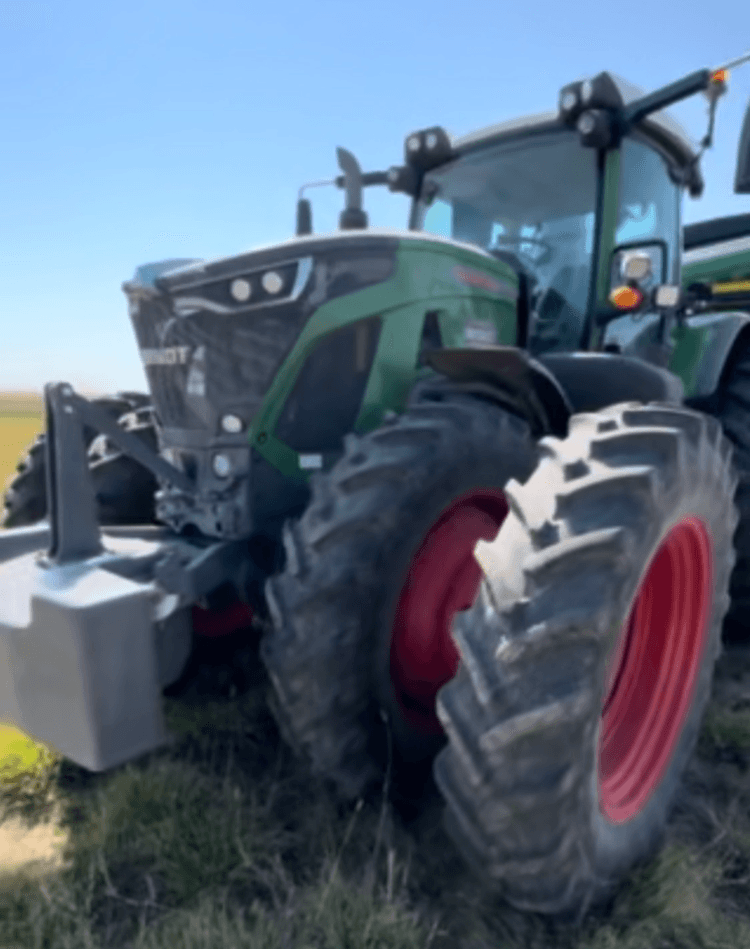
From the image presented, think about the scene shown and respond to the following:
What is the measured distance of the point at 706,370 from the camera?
3.84 meters

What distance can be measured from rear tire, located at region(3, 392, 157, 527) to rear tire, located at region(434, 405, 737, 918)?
1795mm

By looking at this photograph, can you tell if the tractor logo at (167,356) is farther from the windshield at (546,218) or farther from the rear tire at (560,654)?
the windshield at (546,218)

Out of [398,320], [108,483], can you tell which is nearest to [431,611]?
[398,320]

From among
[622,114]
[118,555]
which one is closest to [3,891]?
[118,555]

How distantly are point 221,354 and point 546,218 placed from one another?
1.68 metres

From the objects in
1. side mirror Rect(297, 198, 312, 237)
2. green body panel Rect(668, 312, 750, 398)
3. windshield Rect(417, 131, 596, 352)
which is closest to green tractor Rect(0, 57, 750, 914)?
windshield Rect(417, 131, 596, 352)

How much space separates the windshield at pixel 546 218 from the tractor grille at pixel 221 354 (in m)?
1.23

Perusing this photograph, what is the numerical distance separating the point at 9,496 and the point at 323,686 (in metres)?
1.87

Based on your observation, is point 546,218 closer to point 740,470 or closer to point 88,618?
point 740,470

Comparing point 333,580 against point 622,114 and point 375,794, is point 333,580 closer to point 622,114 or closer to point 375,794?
point 375,794

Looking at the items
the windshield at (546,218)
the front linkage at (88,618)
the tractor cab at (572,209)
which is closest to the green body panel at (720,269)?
the tractor cab at (572,209)

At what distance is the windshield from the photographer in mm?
3346

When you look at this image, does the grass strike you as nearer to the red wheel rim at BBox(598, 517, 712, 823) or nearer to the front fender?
the red wheel rim at BBox(598, 517, 712, 823)

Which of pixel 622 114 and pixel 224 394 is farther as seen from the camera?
pixel 622 114
